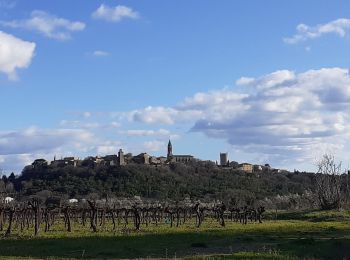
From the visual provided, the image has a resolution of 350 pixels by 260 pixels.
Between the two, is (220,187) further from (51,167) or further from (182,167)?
(51,167)

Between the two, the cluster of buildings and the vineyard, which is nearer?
the vineyard

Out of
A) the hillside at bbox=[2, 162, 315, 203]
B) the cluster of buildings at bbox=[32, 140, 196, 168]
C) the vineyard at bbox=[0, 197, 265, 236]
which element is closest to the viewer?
the vineyard at bbox=[0, 197, 265, 236]

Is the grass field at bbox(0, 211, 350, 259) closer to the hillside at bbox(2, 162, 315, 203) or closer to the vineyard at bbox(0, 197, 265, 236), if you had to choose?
the vineyard at bbox(0, 197, 265, 236)

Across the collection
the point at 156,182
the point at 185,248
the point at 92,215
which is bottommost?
the point at 185,248

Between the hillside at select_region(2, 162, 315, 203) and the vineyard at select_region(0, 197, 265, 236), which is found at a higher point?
the hillside at select_region(2, 162, 315, 203)

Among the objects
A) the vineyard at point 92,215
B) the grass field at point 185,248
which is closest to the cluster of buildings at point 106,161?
the vineyard at point 92,215

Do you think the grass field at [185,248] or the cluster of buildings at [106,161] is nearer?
the grass field at [185,248]

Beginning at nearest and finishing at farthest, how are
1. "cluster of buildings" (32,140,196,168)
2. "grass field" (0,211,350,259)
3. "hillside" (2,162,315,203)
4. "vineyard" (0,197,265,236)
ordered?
1. "grass field" (0,211,350,259)
2. "vineyard" (0,197,265,236)
3. "hillside" (2,162,315,203)
4. "cluster of buildings" (32,140,196,168)

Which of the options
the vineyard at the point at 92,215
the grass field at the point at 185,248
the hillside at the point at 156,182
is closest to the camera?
the grass field at the point at 185,248

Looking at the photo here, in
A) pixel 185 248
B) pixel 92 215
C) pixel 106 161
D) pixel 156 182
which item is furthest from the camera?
pixel 106 161

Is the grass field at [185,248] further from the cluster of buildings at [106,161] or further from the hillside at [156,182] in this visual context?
the cluster of buildings at [106,161]

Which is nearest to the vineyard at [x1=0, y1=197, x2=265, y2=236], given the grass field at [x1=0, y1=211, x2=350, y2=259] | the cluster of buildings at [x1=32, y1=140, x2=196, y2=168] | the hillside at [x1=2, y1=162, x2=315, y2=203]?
the grass field at [x1=0, y1=211, x2=350, y2=259]

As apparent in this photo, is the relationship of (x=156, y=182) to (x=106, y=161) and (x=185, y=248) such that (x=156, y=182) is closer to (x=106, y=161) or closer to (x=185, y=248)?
(x=106, y=161)

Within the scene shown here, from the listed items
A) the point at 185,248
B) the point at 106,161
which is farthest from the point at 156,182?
the point at 185,248
